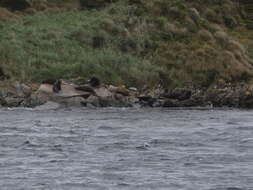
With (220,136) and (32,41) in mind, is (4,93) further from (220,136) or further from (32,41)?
(220,136)

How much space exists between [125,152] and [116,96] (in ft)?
64.1

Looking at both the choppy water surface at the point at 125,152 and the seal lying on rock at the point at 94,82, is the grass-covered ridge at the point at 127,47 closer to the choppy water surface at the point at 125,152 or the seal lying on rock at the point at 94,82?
the seal lying on rock at the point at 94,82

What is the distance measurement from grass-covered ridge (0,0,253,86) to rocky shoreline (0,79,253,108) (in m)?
2.76

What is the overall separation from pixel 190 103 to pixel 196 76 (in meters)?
6.41

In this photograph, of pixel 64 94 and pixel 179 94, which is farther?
pixel 179 94

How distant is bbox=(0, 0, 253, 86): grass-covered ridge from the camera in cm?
4956

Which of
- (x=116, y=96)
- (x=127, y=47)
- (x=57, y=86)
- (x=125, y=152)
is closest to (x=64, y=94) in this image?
(x=57, y=86)

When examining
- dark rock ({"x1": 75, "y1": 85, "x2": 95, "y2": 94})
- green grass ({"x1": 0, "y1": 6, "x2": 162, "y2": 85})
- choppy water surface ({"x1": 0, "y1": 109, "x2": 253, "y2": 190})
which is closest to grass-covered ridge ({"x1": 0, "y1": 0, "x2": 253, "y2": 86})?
green grass ({"x1": 0, "y1": 6, "x2": 162, "y2": 85})

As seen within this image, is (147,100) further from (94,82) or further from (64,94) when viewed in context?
(64,94)

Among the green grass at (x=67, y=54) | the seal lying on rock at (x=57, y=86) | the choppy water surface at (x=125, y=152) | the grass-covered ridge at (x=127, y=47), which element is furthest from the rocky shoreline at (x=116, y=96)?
the choppy water surface at (x=125, y=152)

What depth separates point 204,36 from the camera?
5853cm

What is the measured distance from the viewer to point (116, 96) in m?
45.4

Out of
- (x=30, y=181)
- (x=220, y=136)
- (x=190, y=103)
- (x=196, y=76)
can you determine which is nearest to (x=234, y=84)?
(x=196, y=76)

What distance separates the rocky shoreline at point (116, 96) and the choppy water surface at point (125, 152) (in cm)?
519
